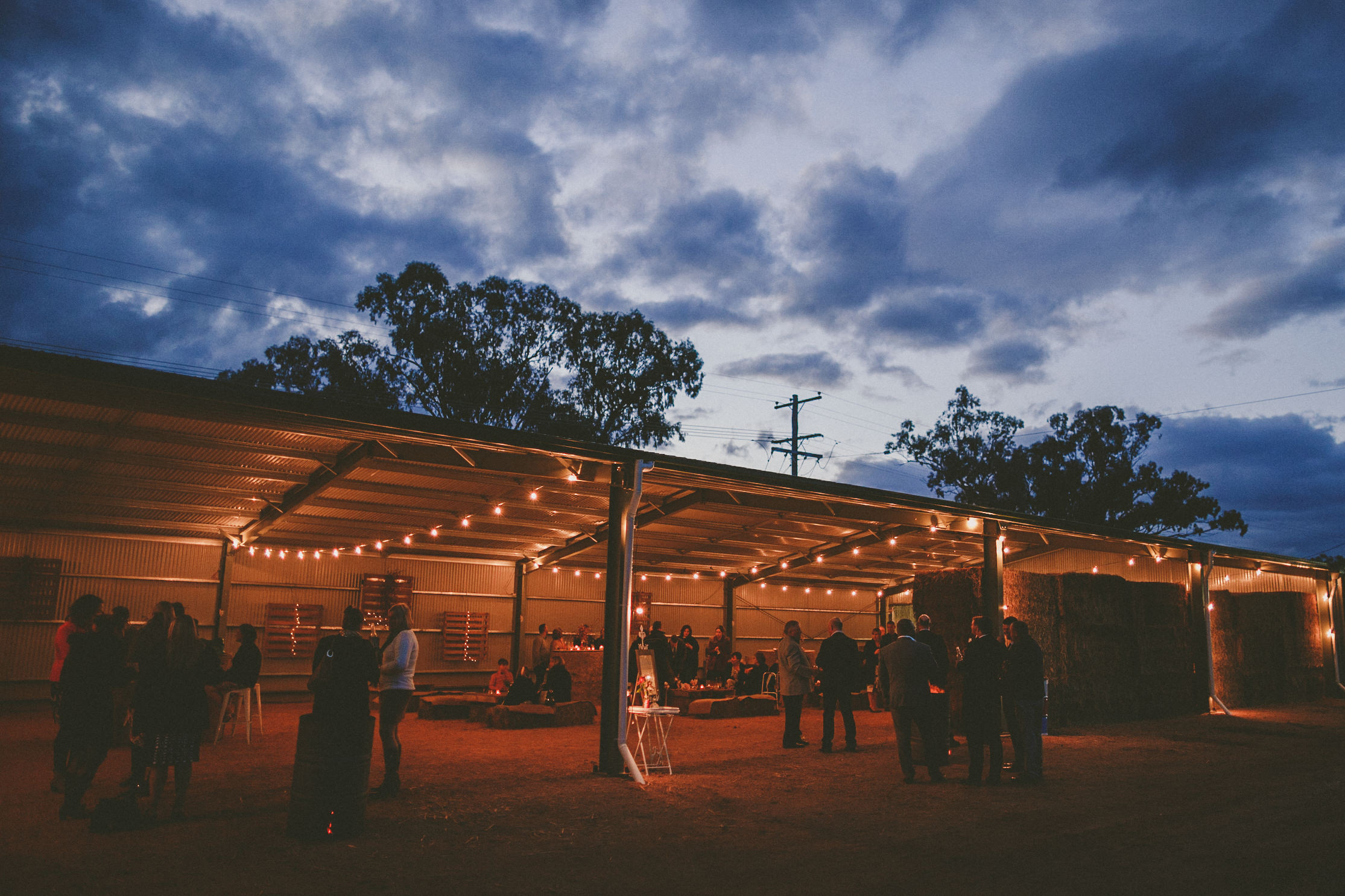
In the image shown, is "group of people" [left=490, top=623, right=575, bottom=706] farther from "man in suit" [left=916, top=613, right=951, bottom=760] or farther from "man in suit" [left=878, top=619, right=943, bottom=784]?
"man in suit" [left=878, top=619, right=943, bottom=784]

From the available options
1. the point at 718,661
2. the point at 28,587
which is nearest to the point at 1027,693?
the point at 718,661

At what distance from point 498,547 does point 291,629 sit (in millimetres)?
4398

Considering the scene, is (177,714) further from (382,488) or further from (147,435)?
(382,488)

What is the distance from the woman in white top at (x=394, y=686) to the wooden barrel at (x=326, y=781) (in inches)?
42.6

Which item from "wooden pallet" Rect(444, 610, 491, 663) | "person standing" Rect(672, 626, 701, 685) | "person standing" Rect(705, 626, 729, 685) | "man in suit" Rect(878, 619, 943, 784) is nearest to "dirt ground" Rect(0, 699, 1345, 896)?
"man in suit" Rect(878, 619, 943, 784)

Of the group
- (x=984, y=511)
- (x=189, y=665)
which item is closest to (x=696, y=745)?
(x=984, y=511)

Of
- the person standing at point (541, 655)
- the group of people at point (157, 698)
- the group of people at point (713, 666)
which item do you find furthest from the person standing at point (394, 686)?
the group of people at point (713, 666)

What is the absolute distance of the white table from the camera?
859 centimetres

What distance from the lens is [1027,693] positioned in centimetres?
847

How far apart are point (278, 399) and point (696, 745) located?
7.15m

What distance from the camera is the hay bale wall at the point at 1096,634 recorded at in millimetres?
12656

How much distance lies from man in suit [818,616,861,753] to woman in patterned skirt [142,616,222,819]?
693 cm

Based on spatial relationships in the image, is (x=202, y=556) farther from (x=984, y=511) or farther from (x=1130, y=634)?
(x=1130, y=634)

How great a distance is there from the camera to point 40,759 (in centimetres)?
891
